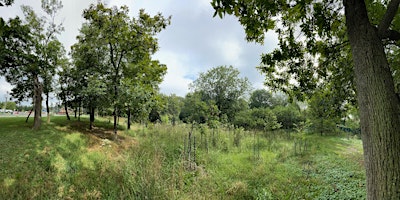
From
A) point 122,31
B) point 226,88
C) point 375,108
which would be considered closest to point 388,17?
point 375,108

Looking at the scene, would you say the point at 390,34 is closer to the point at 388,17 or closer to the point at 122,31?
the point at 388,17

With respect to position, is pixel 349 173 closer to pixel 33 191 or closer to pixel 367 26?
pixel 367 26

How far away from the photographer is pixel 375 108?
2.07m

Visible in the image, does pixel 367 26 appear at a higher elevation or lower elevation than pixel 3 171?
higher

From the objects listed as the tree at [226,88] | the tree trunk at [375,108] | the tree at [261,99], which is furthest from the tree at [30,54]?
the tree at [261,99]

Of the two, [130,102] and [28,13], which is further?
[28,13]

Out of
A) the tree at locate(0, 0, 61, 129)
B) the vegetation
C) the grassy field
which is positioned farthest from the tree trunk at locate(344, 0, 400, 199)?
the tree at locate(0, 0, 61, 129)

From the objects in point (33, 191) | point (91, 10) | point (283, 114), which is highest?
point (91, 10)

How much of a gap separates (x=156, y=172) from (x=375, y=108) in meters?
3.42

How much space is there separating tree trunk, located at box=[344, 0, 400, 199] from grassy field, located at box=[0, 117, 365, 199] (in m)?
2.65

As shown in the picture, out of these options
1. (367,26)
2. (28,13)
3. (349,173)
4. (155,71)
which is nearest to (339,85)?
(349,173)

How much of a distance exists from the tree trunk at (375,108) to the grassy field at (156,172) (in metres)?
2.65

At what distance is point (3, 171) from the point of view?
559 centimetres

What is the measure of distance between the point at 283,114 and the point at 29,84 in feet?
88.9
